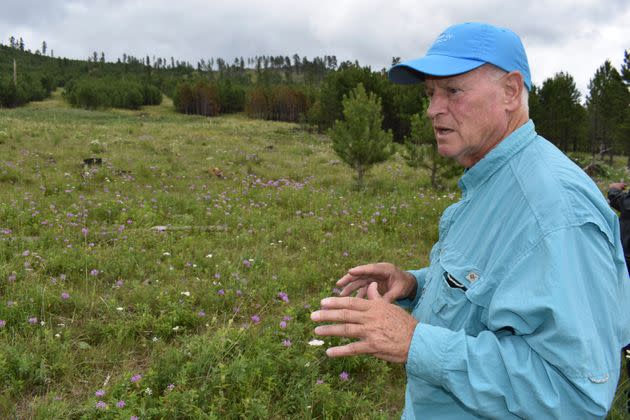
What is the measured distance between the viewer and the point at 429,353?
1266 millimetres

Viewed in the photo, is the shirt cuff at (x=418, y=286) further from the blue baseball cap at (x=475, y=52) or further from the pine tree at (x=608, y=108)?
the pine tree at (x=608, y=108)

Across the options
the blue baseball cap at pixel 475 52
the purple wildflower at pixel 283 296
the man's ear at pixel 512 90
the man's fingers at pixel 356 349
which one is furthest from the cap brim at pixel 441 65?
the purple wildflower at pixel 283 296

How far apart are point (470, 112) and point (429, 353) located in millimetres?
861

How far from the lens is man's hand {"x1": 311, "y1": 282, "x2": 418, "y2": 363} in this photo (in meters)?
1.34

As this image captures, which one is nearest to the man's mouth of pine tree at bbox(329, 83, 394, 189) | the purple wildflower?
the purple wildflower

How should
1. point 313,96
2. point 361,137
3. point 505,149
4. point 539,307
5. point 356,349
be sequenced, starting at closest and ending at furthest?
point 539,307 → point 356,349 → point 505,149 → point 361,137 → point 313,96

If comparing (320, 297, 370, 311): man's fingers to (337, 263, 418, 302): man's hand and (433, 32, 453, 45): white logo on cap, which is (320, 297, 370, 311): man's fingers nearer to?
(337, 263, 418, 302): man's hand

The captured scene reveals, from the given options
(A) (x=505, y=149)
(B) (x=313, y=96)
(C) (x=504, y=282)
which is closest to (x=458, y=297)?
(C) (x=504, y=282)

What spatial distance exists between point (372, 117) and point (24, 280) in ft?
34.3

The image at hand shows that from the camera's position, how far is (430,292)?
173cm

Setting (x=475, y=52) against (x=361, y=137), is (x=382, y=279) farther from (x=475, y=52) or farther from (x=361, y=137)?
(x=361, y=137)

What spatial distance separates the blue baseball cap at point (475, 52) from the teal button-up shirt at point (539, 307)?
0.29 metres

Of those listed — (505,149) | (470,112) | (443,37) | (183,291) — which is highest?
(443,37)

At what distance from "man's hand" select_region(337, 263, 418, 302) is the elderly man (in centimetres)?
27
